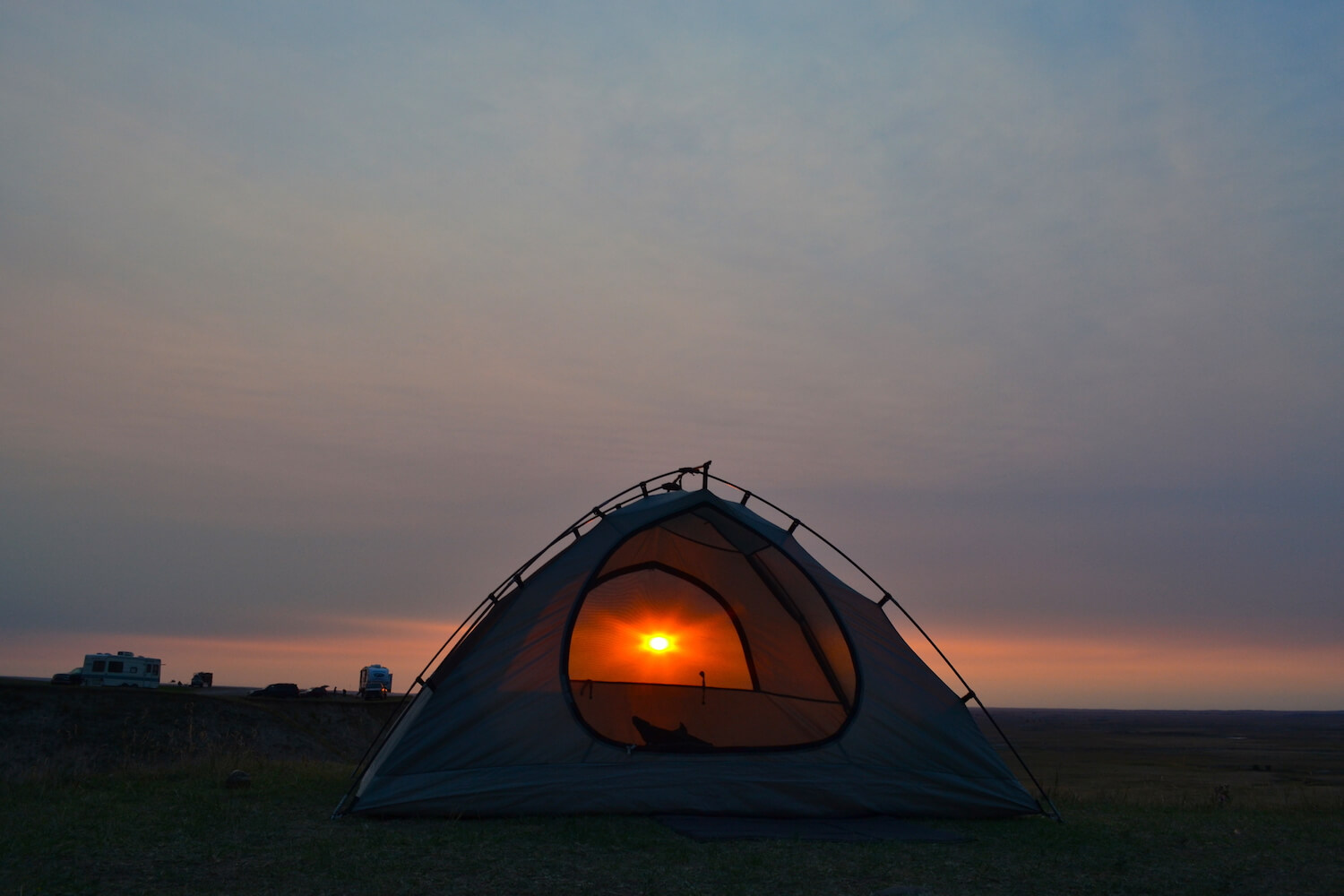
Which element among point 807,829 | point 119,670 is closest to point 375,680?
point 119,670

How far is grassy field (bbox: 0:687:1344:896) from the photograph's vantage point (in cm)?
568

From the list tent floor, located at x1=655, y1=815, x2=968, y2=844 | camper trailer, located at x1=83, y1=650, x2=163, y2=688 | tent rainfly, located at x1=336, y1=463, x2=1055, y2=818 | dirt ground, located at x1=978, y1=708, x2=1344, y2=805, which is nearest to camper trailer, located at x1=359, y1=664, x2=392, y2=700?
camper trailer, located at x1=83, y1=650, x2=163, y2=688

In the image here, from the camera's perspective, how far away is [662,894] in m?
5.48

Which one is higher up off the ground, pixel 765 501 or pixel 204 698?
pixel 765 501

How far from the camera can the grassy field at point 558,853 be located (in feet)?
18.6

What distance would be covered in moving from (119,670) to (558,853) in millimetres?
42175

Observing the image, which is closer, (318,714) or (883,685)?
(883,685)

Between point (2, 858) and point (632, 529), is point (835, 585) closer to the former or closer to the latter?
point (632, 529)

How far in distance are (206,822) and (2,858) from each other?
1710 mm

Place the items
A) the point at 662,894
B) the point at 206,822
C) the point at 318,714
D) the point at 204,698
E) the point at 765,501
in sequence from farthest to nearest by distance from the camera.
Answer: the point at 318,714, the point at 204,698, the point at 765,501, the point at 206,822, the point at 662,894

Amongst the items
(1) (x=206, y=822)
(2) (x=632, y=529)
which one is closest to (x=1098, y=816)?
(2) (x=632, y=529)

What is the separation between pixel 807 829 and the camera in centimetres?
791

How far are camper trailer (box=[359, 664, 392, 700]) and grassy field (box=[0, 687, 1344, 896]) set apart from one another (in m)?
32.2

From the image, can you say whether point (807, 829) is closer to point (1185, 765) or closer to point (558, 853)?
point (558, 853)
